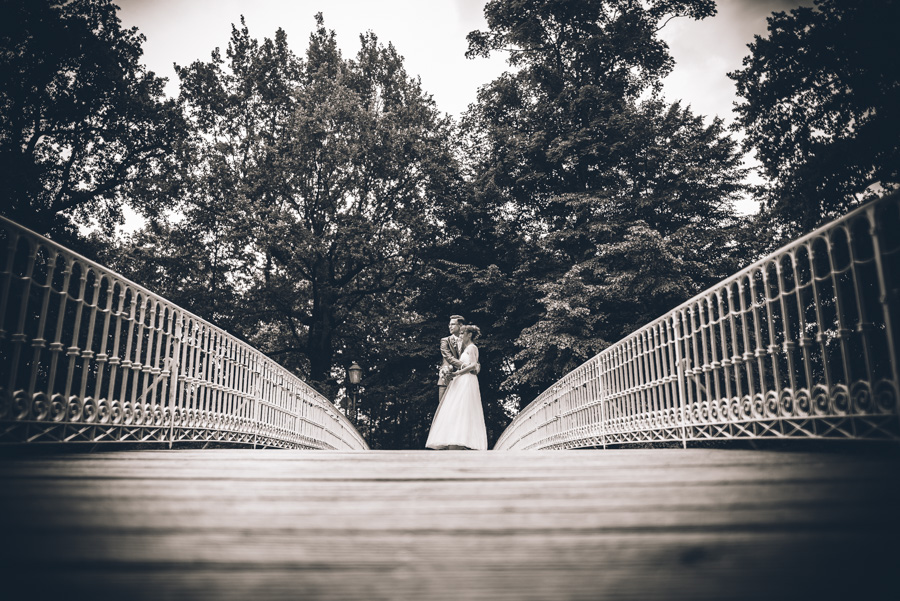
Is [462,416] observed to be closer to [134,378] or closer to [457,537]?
[134,378]

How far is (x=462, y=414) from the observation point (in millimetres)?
11539

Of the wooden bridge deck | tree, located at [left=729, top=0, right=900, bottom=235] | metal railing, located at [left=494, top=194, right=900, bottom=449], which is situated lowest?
the wooden bridge deck

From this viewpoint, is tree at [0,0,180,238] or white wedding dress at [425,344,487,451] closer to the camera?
white wedding dress at [425,344,487,451]

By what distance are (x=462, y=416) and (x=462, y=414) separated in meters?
0.04

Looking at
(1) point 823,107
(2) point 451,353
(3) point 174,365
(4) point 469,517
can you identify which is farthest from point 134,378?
(1) point 823,107

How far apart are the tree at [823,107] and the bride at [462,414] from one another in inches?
369

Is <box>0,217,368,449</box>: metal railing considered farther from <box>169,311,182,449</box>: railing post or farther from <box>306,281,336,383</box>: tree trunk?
<box>306,281,336,383</box>: tree trunk

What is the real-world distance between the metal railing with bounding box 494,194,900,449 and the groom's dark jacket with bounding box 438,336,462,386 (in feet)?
7.69

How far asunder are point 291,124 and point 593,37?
12.4 m

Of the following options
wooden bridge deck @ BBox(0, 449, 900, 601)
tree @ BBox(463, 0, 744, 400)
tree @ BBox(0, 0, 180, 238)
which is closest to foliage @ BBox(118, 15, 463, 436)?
tree @ BBox(0, 0, 180, 238)

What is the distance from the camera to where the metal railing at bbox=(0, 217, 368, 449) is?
10.6ft

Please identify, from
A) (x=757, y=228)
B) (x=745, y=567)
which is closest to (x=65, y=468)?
(x=745, y=567)

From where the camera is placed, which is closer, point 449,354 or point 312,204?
point 449,354

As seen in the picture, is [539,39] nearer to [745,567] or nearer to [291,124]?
[291,124]
